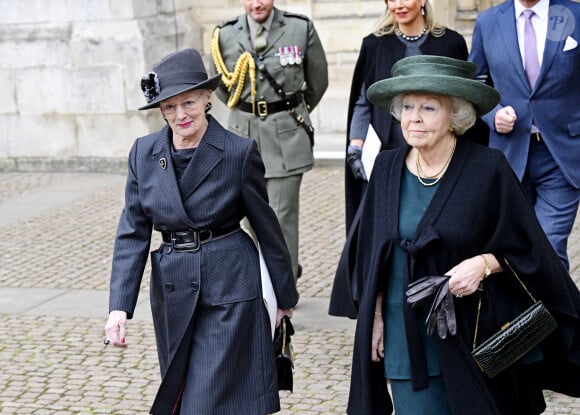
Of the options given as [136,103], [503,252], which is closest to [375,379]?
[503,252]

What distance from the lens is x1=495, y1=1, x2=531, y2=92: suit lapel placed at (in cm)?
623

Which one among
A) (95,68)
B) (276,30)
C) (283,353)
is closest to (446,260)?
(283,353)

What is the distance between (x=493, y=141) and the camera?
6449 mm

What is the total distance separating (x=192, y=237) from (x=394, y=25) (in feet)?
8.17

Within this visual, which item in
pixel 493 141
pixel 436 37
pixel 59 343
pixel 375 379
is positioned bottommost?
pixel 59 343

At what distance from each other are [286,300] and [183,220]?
524mm

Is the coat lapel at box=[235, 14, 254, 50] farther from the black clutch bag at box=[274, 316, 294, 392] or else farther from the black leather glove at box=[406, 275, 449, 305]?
the black leather glove at box=[406, 275, 449, 305]

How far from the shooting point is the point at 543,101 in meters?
6.23

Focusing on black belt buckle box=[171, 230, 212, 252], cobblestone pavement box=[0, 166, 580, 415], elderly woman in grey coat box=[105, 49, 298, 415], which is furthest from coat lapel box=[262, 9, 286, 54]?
black belt buckle box=[171, 230, 212, 252]

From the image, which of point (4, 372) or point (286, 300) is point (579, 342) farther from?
point (4, 372)

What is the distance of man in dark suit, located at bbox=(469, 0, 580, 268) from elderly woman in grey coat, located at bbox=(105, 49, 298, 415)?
2037mm

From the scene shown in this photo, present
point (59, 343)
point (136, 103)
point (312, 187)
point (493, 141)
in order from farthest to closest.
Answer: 1. point (136, 103)
2. point (312, 187)
3. point (59, 343)
4. point (493, 141)

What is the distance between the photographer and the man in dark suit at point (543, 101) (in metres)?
6.20

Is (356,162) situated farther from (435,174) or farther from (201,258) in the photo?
(435,174)
